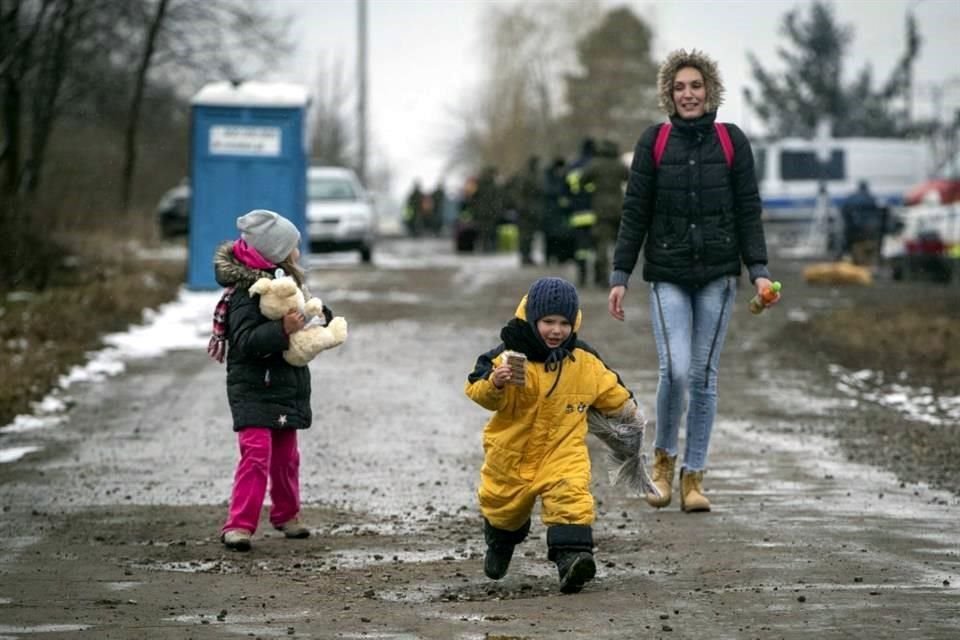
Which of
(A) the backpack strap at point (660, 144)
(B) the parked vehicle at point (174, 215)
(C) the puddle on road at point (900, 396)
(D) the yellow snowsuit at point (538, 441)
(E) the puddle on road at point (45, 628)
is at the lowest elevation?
(B) the parked vehicle at point (174, 215)

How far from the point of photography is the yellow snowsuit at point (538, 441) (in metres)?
7.10

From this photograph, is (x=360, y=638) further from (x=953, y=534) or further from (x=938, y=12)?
(x=938, y=12)

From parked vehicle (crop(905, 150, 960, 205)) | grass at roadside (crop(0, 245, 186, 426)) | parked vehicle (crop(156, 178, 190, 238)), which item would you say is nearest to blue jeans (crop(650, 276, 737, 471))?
grass at roadside (crop(0, 245, 186, 426))

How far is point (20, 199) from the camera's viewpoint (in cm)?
2083

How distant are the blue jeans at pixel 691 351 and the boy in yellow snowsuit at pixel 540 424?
1.85 metres

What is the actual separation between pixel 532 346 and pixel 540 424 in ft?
0.96

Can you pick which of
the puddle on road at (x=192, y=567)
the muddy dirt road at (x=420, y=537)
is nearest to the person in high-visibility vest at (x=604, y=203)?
the muddy dirt road at (x=420, y=537)

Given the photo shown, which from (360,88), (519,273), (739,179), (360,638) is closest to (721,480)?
(739,179)

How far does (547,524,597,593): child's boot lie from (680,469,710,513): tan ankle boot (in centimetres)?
198

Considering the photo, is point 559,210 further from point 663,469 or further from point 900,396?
point 663,469

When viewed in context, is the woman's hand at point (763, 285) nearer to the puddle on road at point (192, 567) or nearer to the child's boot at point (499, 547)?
the child's boot at point (499, 547)

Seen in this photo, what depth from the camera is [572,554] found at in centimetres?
692

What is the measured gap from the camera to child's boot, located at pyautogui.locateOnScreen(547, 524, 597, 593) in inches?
268

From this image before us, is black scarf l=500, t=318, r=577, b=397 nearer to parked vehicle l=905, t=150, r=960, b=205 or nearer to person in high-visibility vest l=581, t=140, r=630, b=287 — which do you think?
person in high-visibility vest l=581, t=140, r=630, b=287
